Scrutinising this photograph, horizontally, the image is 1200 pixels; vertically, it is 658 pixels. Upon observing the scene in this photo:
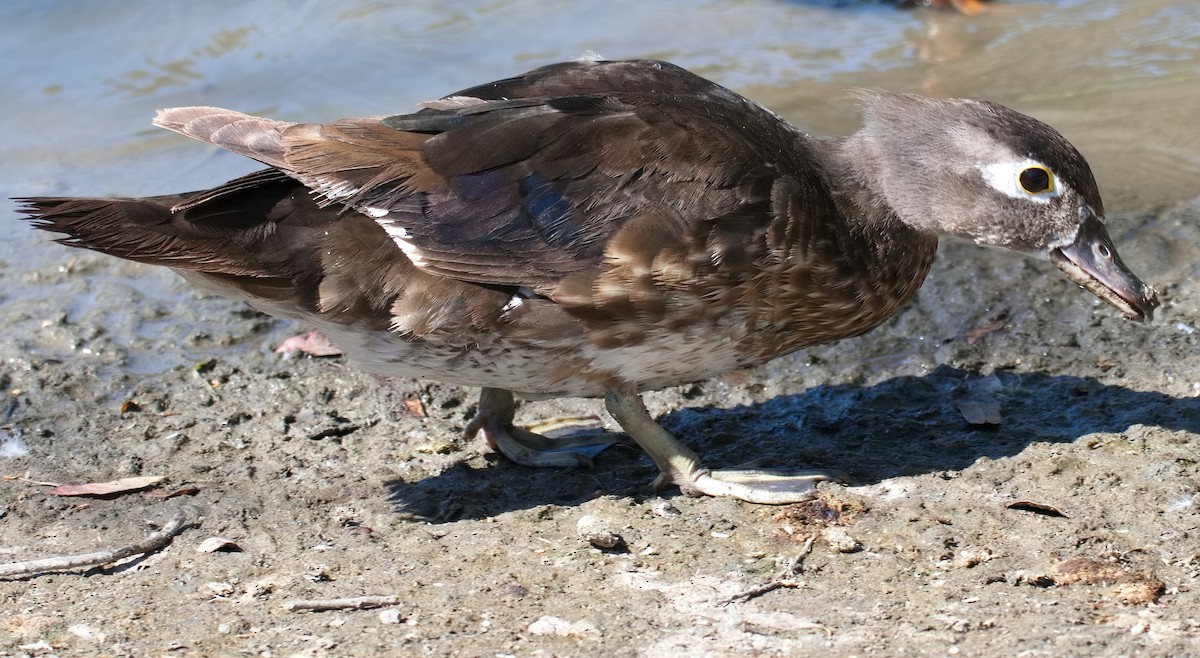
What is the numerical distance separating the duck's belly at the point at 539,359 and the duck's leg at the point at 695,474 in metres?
0.10

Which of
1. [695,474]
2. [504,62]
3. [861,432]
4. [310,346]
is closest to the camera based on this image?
[695,474]

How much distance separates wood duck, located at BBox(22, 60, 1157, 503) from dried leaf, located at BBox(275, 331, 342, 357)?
1.02 meters

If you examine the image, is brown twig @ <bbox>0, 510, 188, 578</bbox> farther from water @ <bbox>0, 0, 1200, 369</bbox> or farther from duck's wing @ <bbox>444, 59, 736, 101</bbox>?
water @ <bbox>0, 0, 1200, 369</bbox>

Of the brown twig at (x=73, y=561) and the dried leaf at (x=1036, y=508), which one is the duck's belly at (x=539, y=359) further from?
the dried leaf at (x=1036, y=508)

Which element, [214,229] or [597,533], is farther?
[214,229]

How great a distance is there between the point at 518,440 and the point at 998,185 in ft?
6.41

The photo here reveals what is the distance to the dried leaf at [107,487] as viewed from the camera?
450 cm

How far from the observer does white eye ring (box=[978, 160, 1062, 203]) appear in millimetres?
4414

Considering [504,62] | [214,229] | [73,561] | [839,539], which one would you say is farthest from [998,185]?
[504,62]

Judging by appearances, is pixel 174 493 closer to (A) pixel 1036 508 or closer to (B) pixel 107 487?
(B) pixel 107 487

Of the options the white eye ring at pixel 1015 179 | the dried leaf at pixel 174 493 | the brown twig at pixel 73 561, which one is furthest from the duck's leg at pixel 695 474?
the brown twig at pixel 73 561

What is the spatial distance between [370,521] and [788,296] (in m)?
1.58

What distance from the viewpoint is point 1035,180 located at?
174 inches

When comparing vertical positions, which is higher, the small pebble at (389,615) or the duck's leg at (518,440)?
the small pebble at (389,615)
